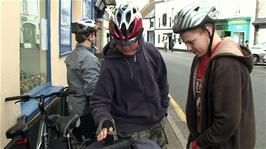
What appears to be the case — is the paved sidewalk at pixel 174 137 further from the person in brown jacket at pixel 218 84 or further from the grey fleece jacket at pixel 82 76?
the person in brown jacket at pixel 218 84

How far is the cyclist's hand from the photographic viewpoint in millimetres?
2275

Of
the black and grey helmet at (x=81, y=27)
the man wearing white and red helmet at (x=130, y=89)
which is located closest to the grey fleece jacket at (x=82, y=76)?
the black and grey helmet at (x=81, y=27)

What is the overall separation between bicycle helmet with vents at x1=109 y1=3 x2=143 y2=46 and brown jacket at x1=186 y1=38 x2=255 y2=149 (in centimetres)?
57

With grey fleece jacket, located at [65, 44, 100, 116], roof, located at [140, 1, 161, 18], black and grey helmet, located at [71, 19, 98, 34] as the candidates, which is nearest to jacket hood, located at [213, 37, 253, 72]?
grey fleece jacket, located at [65, 44, 100, 116]

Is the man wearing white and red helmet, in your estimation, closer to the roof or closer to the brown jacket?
the brown jacket

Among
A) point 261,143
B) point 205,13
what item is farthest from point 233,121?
point 261,143

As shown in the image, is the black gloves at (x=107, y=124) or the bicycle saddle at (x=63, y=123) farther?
the bicycle saddle at (x=63, y=123)

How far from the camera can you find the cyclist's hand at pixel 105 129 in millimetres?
2275

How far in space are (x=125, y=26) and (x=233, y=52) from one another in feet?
2.36

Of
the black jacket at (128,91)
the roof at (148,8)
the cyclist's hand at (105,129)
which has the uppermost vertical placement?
the roof at (148,8)

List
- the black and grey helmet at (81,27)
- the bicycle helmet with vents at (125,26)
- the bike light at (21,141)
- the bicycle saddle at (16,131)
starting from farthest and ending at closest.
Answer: the black and grey helmet at (81,27)
the bike light at (21,141)
the bicycle saddle at (16,131)
the bicycle helmet with vents at (125,26)

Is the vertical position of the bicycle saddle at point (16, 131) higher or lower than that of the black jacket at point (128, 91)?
lower

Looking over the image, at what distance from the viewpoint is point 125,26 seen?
267cm

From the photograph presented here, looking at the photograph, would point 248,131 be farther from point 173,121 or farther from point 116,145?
point 173,121
